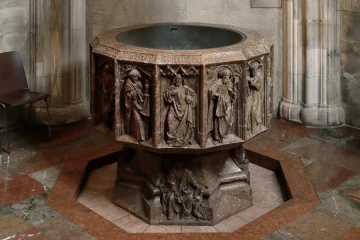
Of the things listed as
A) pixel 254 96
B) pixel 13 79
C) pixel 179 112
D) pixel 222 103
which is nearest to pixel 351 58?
pixel 254 96

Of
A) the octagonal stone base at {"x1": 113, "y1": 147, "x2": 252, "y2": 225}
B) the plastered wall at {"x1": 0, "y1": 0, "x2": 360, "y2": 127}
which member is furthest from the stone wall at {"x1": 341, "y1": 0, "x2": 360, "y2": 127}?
the octagonal stone base at {"x1": 113, "y1": 147, "x2": 252, "y2": 225}

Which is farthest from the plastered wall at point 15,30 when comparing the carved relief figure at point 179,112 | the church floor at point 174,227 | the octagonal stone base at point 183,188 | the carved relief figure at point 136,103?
the carved relief figure at point 179,112

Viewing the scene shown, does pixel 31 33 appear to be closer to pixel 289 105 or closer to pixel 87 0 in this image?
pixel 87 0

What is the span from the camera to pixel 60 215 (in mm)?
3889

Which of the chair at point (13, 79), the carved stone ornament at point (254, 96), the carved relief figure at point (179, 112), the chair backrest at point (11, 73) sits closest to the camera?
the carved relief figure at point (179, 112)

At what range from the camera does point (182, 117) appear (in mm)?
3631

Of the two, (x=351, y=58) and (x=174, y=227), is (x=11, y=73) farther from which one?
(x=351, y=58)

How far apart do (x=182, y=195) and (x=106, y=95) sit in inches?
35.5

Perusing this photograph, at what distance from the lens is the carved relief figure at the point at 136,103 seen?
12.0 feet

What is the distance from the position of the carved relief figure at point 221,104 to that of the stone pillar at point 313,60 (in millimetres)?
2449

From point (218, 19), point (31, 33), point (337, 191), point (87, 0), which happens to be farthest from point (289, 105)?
point (31, 33)

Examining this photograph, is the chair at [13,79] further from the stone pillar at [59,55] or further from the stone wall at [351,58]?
the stone wall at [351,58]

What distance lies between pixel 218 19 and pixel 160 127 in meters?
2.83

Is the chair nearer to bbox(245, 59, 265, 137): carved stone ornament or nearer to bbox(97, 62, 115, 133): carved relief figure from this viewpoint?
bbox(97, 62, 115, 133): carved relief figure
